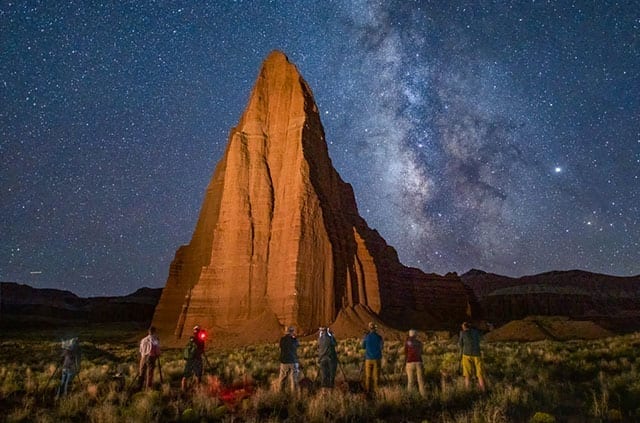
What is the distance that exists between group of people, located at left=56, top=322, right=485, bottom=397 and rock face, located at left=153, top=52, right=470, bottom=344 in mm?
25916

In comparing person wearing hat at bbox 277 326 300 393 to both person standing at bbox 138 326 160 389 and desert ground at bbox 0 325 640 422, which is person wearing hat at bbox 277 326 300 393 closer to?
desert ground at bbox 0 325 640 422

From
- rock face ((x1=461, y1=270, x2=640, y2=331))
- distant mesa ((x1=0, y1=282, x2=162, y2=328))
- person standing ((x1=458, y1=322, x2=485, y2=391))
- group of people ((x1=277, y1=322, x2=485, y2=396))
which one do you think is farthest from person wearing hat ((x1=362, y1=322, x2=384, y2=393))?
rock face ((x1=461, y1=270, x2=640, y2=331))

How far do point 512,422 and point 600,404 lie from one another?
3.14m

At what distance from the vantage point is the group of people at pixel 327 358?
12.9 m

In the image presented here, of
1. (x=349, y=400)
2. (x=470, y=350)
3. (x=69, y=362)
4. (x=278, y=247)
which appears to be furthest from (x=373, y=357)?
(x=278, y=247)

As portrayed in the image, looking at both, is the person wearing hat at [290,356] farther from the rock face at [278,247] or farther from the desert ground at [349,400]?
the rock face at [278,247]

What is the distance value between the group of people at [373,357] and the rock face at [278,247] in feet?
88.6

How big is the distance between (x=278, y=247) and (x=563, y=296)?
83.9 metres

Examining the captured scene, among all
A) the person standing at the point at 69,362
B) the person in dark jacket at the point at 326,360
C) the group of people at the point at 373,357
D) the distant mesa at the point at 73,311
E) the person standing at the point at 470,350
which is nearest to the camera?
the group of people at the point at 373,357

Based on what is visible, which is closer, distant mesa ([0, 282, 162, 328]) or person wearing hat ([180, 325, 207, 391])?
person wearing hat ([180, 325, 207, 391])

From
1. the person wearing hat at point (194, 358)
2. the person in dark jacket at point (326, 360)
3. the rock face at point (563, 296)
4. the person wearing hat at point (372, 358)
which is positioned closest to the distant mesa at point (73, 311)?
the rock face at point (563, 296)

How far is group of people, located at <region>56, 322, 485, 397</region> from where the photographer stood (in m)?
12.9

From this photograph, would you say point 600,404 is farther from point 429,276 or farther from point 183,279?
point 429,276

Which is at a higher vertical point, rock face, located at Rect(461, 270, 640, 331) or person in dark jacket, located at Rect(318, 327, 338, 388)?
rock face, located at Rect(461, 270, 640, 331)
